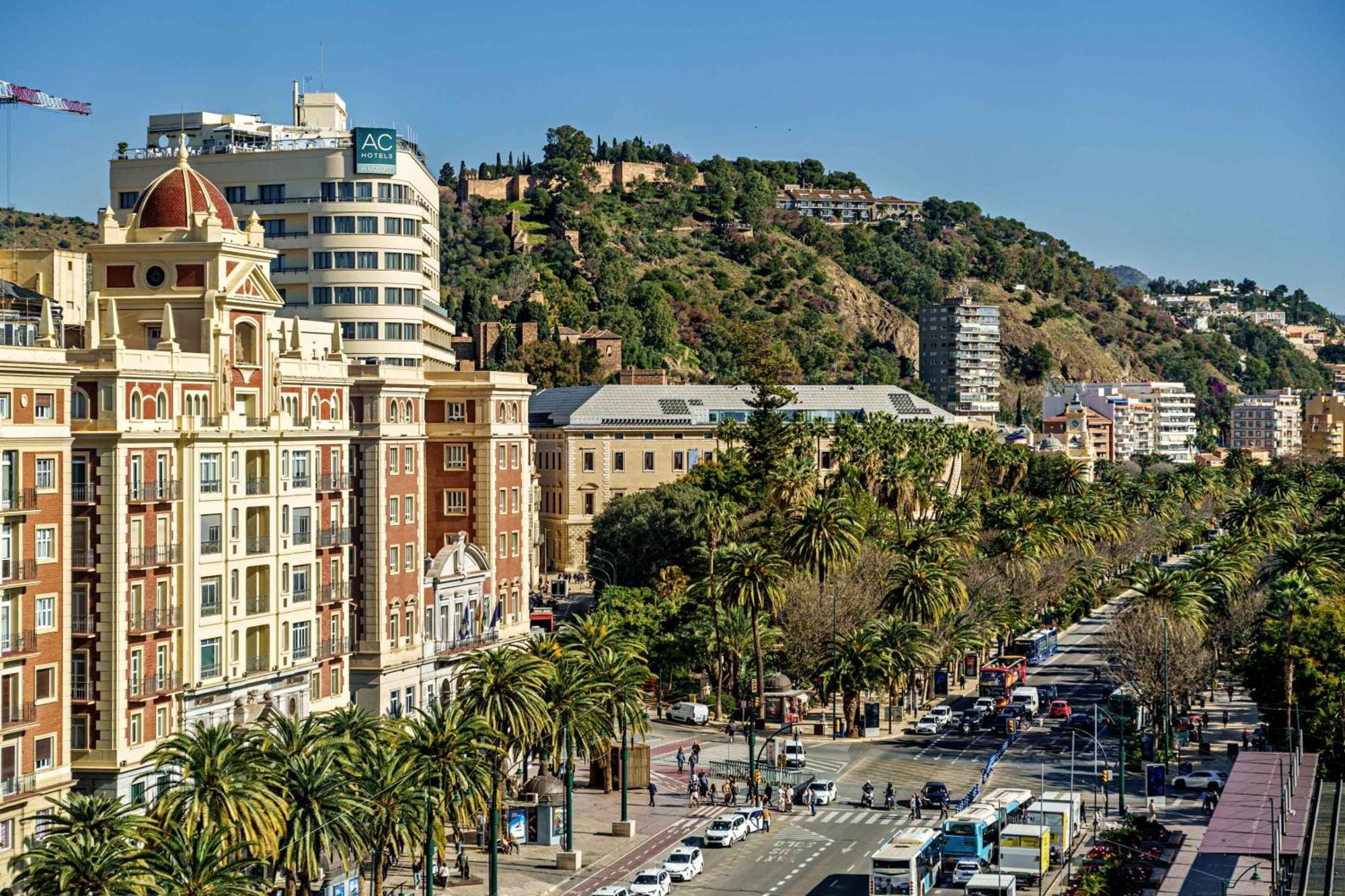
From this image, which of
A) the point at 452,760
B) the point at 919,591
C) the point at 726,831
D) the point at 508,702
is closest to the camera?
the point at 452,760

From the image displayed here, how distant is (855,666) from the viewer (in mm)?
119125

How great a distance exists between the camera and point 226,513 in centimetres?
8275

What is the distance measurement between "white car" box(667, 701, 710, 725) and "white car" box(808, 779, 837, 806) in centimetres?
2236

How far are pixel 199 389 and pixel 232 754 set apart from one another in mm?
20540

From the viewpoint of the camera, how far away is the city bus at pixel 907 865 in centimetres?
7881

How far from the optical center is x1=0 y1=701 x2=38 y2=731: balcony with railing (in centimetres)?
6844

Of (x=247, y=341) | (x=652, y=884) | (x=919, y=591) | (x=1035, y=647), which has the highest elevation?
(x=247, y=341)

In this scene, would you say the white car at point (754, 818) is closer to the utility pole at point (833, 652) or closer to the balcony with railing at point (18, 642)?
the utility pole at point (833, 652)

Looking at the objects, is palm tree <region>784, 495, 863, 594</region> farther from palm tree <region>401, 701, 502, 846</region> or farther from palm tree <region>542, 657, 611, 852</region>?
palm tree <region>401, 701, 502, 846</region>

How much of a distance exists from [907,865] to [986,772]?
87.5 ft

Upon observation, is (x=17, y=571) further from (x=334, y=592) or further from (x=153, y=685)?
(x=334, y=592)

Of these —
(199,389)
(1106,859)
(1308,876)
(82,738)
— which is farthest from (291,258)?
(1308,876)

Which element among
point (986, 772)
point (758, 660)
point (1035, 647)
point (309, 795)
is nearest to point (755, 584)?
point (758, 660)

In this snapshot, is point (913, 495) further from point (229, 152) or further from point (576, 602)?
point (229, 152)
